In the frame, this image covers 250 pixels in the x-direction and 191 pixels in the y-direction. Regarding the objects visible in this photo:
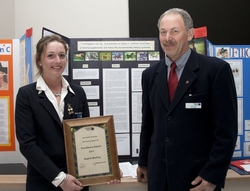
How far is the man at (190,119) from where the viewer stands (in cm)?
158

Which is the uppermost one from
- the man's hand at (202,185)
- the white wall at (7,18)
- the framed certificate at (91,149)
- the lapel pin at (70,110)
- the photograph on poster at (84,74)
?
the white wall at (7,18)

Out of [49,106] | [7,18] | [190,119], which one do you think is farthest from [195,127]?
[7,18]

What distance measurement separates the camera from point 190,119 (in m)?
1.65

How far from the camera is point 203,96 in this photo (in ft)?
5.32

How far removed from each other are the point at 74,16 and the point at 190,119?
2.35 m

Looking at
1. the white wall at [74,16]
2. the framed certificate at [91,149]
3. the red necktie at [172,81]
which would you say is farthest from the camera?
the white wall at [74,16]

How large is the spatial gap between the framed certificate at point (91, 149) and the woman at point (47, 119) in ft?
0.18

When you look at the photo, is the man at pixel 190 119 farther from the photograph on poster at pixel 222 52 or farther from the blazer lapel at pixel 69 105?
the photograph on poster at pixel 222 52

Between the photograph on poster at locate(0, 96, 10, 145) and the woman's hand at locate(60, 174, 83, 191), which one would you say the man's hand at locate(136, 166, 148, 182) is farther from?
the photograph on poster at locate(0, 96, 10, 145)

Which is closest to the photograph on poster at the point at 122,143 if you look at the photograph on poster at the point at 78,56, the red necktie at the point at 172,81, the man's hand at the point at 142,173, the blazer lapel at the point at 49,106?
the man's hand at the point at 142,173

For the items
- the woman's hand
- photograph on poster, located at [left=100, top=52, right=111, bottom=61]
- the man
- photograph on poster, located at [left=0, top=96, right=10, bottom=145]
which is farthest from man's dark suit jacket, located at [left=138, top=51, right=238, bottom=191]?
photograph on poster, located at [left=0, top=96, right=10, bottom=145]

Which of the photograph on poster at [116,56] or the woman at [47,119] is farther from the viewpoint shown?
the photograph on poster at [116,56]

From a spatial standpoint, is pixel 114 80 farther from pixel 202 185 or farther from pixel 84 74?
pixel 202 185

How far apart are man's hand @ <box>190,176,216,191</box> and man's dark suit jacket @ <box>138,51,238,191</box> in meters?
0.03
